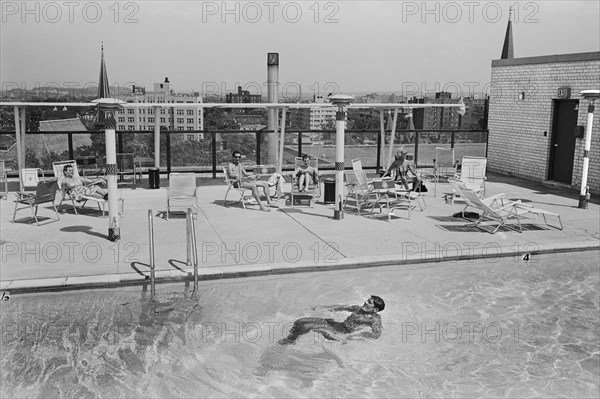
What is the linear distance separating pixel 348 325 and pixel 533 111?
1276 cm

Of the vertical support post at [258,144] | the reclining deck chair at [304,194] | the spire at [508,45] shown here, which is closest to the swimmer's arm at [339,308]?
the reclining deck chair at [304,194]

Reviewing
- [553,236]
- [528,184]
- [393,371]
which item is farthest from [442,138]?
[393,371]

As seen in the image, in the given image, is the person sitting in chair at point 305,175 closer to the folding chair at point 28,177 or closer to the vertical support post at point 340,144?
the vertical support post at point 340,144

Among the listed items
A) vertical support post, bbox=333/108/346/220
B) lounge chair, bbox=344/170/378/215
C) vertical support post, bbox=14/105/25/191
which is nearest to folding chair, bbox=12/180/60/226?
vertical support post, bbox=14/105/25/191

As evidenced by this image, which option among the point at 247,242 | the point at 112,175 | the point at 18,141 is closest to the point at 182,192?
the point at 112,175

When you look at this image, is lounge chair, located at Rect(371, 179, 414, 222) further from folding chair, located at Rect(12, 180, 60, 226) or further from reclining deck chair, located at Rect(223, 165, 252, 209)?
folding chair, located at Rect(12, 180, 60, 226)

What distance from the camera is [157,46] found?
3809 cm

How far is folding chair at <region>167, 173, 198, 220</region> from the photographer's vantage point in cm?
1155

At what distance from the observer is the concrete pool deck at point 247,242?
806 cm

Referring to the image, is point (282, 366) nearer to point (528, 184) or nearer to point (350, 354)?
point (350, 354)

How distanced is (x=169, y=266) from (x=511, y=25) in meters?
35.5

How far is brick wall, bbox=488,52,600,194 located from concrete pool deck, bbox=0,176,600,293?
3.03 metres

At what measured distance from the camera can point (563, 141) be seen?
1630cm

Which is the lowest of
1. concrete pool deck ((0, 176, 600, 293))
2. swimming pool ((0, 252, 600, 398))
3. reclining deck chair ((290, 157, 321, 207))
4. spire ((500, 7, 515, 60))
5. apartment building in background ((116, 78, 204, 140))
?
swimming pool ((0, 252, 600, 398))
